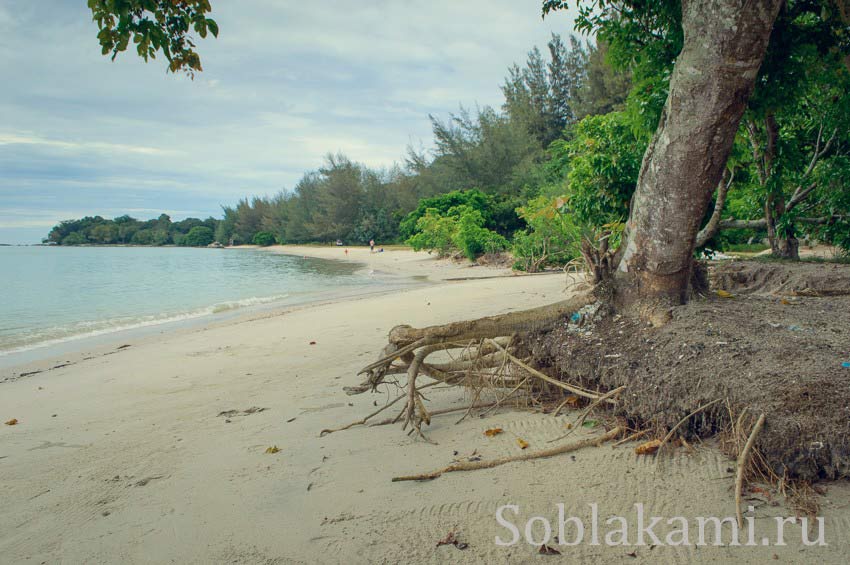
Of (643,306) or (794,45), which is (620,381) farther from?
(794,45)

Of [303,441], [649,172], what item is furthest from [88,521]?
[649,172]

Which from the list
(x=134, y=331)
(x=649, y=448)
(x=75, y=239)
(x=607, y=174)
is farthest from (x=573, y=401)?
(x=75, y=239)

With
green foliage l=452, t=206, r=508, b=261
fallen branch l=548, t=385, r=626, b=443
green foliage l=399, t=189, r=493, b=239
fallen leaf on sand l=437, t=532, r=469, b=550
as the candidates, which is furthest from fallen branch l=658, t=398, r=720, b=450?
green foliage l=399, t=189, r=493, b=239

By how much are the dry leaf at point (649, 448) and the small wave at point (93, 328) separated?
1104 centimetres

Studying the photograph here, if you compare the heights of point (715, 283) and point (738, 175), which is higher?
point (738, 175)

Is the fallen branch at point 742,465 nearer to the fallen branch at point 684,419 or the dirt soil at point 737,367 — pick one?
the dirt soil at point 737,367

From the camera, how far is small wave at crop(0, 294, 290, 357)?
1002cm

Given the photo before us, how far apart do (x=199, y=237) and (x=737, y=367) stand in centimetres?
11747

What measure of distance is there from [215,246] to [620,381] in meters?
108

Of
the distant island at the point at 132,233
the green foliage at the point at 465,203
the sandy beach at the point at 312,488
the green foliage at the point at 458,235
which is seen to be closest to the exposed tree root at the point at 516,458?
the sandy beach at the point at 312,488

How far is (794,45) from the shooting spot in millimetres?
4098

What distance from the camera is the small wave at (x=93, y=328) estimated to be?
10.0m

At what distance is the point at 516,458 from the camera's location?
2723 millimetres

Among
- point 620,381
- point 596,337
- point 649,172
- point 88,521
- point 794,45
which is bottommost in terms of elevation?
point 88,521
